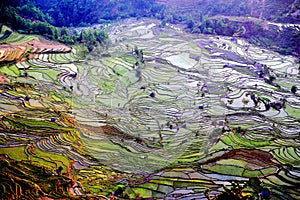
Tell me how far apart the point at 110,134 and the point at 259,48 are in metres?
18.3

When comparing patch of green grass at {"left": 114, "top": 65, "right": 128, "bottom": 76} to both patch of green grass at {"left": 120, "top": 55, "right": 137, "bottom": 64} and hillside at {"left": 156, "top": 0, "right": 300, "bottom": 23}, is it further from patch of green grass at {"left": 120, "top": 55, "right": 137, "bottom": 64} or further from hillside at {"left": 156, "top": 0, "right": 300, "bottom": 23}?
hillside at {"left": 156, "top": 0, "right": 300, "bottom": 23}

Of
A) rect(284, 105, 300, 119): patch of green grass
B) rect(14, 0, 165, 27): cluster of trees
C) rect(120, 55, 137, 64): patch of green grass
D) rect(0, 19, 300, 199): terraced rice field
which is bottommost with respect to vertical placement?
rect(284, 105, 300, 119): patch of green grass

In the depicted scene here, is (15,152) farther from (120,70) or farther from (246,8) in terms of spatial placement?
(246,8)

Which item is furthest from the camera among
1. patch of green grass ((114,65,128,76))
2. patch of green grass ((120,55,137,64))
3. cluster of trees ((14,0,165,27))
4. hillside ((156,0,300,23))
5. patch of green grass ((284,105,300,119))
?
cluster of trees ((14,0,165,27))

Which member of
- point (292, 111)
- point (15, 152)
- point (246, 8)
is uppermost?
point (246, 8)

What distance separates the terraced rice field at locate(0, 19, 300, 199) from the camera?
1153 cm

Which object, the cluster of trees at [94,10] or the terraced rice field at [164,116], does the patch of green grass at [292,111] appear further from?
the cluster of trees at [94,10]

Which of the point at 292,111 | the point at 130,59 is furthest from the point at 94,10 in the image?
the point at 292,111

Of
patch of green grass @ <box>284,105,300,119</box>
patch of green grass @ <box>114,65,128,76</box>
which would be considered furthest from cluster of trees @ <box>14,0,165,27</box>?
patch of green grass @ <box>284,105,300,119</box>

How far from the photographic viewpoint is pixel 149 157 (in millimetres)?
12320

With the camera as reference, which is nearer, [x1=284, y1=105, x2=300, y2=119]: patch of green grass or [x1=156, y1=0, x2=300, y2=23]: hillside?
[x1=284, y1=105, x2=300, y2=119]: patch of green grass

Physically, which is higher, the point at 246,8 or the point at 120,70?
the point at 246,8

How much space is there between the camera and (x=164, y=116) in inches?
615

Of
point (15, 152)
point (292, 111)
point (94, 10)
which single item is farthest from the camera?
point (94, 10)
